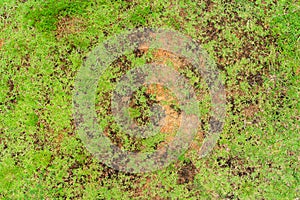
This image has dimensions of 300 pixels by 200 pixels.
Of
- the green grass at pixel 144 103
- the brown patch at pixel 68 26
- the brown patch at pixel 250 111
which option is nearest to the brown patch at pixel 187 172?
the green grass at pixel 144 103

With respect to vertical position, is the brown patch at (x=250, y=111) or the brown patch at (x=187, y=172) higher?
the brown patch at (x=250, y=111)

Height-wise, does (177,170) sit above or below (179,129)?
below

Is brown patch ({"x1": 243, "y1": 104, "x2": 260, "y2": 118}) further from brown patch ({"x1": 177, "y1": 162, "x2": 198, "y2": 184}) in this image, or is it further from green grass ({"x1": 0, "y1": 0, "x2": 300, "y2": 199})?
brown patch ({"x1": 177, "y1": 162, "x2": 198, "y2": 184})

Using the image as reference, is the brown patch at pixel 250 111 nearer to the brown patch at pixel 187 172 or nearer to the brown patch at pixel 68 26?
the brown patch at pixel 187 172

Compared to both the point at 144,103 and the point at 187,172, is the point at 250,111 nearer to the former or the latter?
the point at 187,172

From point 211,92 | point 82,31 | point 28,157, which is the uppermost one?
point 82,31

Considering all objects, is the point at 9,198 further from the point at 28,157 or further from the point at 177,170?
the point at 177,170

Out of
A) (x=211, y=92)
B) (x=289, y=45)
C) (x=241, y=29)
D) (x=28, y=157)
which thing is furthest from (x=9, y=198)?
(x=289, y=45)

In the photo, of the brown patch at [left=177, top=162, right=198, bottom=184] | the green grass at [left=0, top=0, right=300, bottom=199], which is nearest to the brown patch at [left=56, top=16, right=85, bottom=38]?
the green grass at [left=0, top=0, right=300, bottom=199]
